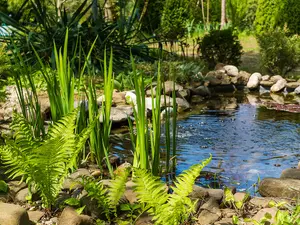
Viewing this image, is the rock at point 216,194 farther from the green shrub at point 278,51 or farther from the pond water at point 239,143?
the green shrub at point 278,51

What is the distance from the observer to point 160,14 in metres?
19.9

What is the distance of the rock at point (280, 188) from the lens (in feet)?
12.0

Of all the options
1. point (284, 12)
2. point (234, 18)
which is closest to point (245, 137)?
point (284, 12)

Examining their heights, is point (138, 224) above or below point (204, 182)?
above

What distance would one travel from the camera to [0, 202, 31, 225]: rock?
112 inches

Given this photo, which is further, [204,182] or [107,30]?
[107,30]

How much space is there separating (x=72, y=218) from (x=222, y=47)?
1008 cm

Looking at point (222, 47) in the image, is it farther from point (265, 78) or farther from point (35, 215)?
point (35, 215)

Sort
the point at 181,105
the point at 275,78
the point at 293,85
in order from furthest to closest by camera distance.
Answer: the point at 275,78
the point at 293,85
the point at 181,105

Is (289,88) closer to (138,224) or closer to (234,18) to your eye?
(138,224)

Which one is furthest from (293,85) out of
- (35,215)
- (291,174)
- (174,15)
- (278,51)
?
(174,15)

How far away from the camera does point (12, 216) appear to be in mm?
2879

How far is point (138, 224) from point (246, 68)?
34.4 feet

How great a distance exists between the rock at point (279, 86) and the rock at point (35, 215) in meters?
8.20
